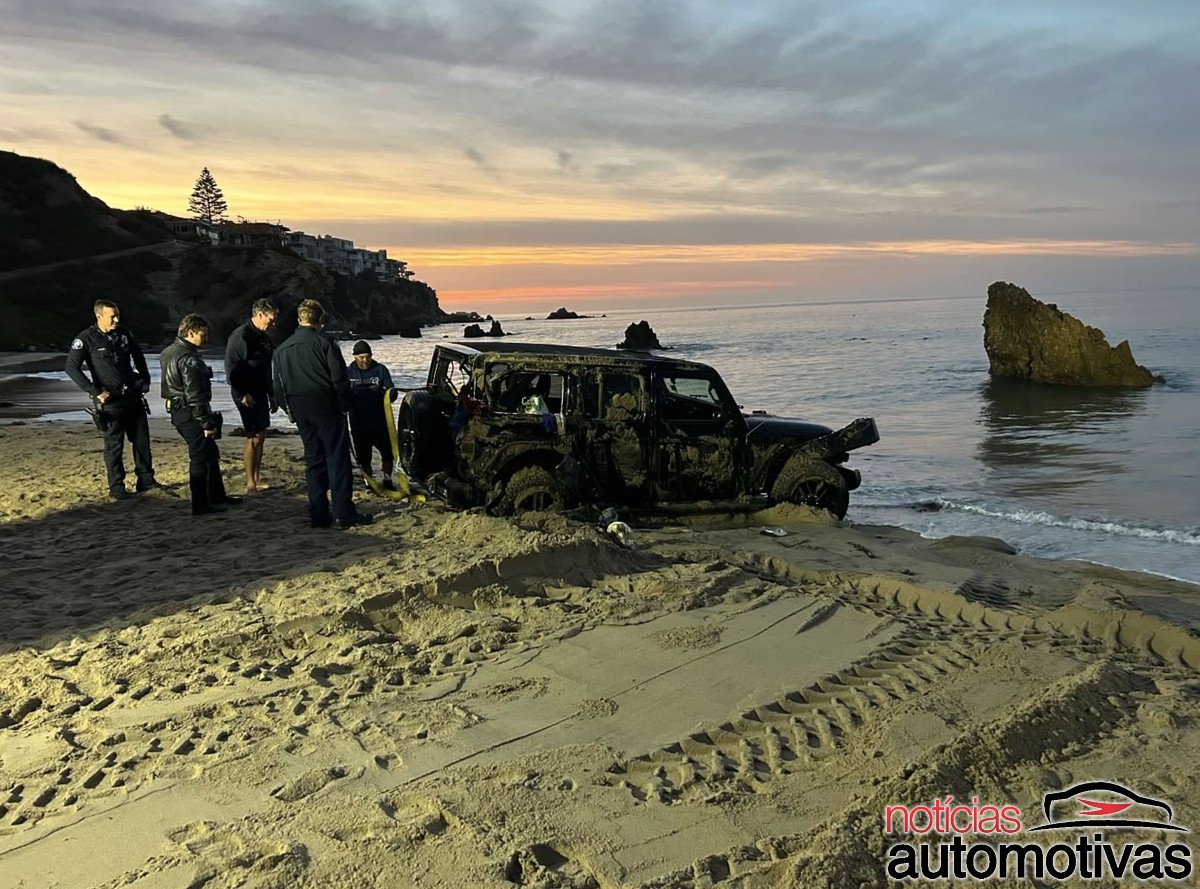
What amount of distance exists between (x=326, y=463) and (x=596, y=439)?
2.58 m

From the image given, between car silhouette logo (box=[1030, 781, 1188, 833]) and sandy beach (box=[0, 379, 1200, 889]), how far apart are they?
2.0 inches

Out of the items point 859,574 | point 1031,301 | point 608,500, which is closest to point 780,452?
point 608,500

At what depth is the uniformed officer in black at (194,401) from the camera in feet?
23.7

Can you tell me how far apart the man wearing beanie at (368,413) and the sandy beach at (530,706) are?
1.97 metres

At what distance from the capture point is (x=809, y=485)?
8984mm

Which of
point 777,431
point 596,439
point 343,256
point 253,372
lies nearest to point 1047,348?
point 777,431

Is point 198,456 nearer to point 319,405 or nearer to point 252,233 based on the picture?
point 319,405

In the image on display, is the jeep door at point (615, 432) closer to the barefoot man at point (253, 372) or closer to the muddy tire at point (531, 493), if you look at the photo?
the muddy tire at point (531, 493)

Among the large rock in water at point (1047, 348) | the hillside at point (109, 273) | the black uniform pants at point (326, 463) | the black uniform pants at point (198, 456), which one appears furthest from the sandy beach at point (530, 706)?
the hillside at point (109, 273)

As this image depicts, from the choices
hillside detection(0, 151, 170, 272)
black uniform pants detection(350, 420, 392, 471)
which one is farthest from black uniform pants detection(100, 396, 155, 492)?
hillside detection(0, 151, 170, 272)

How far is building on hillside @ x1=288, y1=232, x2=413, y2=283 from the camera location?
142m

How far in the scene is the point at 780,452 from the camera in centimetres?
895

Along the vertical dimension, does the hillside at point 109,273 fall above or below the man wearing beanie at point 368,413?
above

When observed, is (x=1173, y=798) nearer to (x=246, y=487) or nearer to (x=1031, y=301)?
(x=246, y=487)
